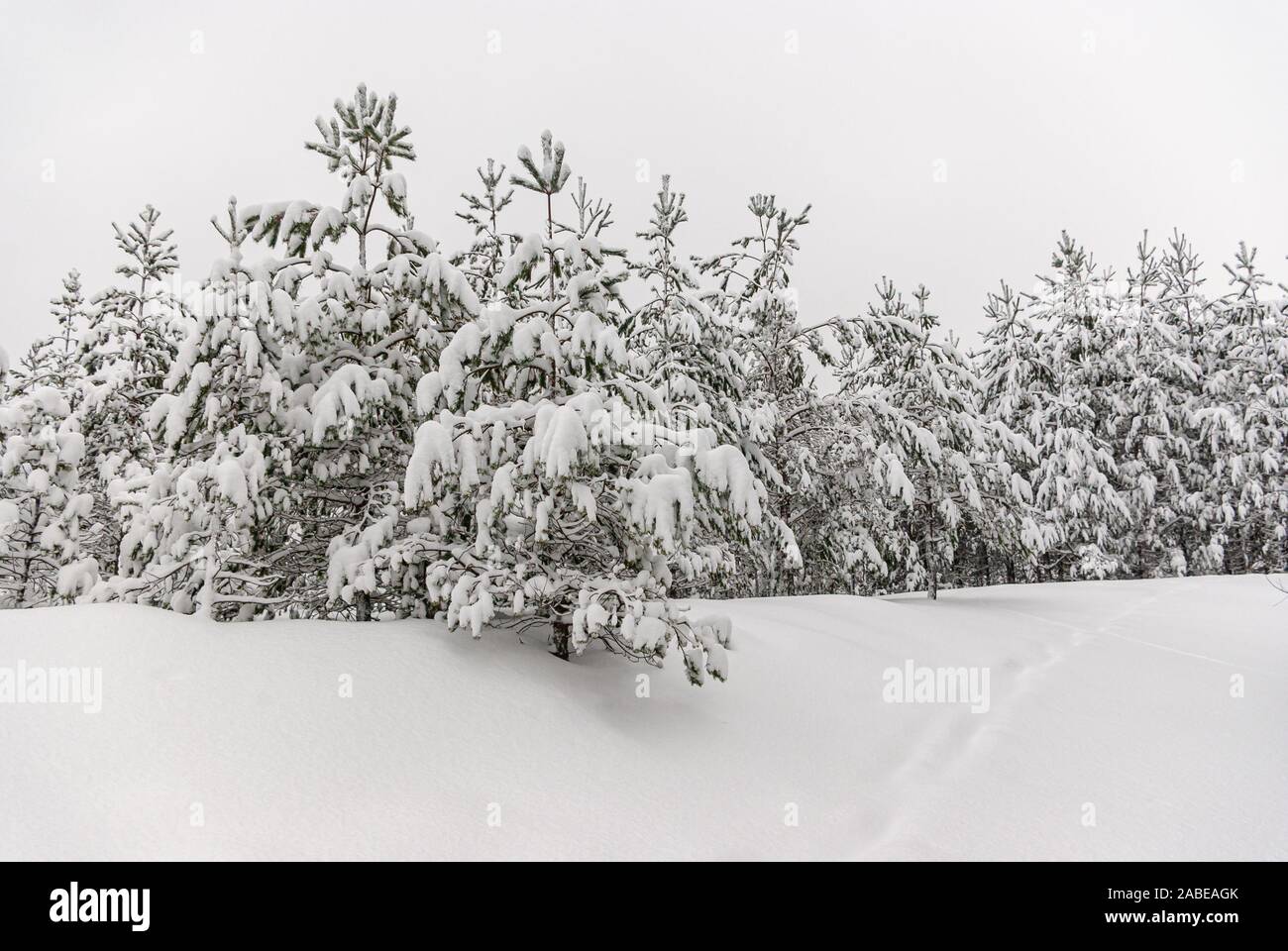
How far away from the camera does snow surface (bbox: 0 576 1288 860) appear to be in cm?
385

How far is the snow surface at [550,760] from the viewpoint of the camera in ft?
12.6

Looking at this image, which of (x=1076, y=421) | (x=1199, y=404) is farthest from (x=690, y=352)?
(x=1199, y=404)

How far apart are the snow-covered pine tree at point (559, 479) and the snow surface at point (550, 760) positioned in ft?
1.80

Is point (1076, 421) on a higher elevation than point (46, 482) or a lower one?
higher

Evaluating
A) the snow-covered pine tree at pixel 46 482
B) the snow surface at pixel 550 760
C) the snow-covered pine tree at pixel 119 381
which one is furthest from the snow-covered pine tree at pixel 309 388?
the snow-covered pine tree at pixel 46 482

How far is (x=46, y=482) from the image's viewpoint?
8.09m

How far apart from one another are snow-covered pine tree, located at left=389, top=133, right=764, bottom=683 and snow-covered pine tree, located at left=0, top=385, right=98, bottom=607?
12.7ft

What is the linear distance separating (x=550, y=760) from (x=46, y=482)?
21.7 feet

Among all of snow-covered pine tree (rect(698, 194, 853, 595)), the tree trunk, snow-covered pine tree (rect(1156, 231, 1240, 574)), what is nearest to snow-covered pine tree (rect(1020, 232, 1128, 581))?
snow-covered pine tree (rect(1156, 231, 1240, 574))

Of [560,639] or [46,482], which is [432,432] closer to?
[560,639]
